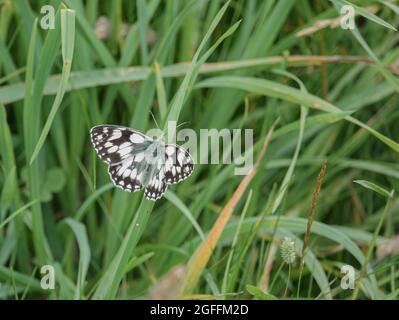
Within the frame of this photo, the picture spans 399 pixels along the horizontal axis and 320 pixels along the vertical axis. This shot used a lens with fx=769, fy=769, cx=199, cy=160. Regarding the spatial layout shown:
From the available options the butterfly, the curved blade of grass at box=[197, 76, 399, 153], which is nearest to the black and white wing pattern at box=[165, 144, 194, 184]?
the butterfly

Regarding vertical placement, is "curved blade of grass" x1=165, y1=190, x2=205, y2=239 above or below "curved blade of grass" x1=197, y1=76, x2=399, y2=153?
below

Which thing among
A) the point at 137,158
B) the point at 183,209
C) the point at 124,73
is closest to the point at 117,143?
the point at 137,158

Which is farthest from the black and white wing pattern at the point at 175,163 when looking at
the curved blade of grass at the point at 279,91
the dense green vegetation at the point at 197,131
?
the curved blade of grass at the point at 279,91

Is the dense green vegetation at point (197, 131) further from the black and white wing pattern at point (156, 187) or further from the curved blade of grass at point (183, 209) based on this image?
the black and white wing pattern at point (156, 187)

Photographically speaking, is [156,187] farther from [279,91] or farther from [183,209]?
[279,91]

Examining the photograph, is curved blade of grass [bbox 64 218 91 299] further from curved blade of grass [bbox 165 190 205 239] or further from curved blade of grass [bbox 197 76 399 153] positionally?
curved blade of grass [bbox 197 76 399 153]
